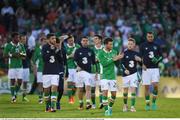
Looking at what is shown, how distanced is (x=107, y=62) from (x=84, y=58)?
2.59 metres

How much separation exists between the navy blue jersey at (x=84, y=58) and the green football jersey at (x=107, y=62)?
7.31 ft

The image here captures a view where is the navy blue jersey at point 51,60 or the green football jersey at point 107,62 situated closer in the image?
the green football jersey at point 107,62

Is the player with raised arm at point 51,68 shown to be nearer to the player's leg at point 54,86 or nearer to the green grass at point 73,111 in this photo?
the player's leg at point 54,86

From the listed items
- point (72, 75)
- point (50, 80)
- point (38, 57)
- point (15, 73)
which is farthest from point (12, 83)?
point (50, 80)

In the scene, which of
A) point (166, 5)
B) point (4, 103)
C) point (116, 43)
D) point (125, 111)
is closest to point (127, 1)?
point (166, 5)

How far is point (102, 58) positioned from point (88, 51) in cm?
252

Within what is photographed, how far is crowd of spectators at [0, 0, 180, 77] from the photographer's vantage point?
37125 mm

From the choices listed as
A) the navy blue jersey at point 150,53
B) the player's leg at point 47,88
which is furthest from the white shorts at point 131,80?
the player's leg at point 47,88

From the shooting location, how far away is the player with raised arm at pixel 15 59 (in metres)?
28.7

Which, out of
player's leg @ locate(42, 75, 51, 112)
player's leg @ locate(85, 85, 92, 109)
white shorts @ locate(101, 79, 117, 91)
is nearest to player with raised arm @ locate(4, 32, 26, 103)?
player's leg @ locate(85, 85, 92, 109)

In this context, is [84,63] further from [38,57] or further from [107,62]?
[38,57]

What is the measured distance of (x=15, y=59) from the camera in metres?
29.2

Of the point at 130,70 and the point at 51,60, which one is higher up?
the point at 51,60

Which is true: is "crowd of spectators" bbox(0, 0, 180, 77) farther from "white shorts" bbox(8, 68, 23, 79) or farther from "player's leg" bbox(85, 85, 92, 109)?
"player's leg" bbox(85, 85, 92, 109)
